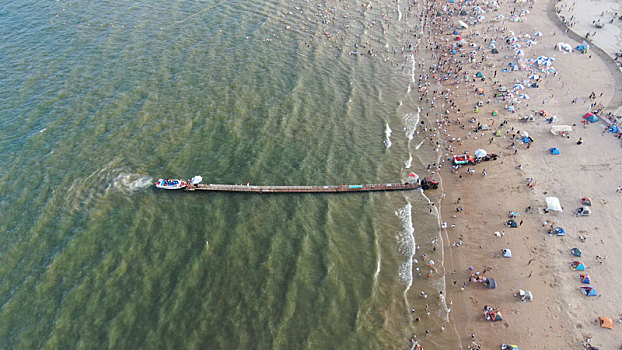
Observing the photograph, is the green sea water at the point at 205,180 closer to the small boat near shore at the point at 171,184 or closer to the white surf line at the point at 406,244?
the white surf line at the point at 406,244

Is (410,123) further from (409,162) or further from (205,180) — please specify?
(205,180)

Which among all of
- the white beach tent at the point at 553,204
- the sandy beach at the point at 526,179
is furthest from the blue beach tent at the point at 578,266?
the white beach tent at the point at 553,204

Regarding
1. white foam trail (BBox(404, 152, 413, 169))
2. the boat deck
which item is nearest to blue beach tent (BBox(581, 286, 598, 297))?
the boat deck

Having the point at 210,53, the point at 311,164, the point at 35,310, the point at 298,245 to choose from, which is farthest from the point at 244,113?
the point at 35,310

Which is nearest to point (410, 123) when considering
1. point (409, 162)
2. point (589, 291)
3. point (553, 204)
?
point (409, 162)

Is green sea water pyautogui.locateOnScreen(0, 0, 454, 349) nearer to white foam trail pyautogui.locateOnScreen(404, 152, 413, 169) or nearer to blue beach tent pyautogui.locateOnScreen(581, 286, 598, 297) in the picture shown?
white foam trail pyautogui.locateOnScreen(404, 152, 413, 169)
